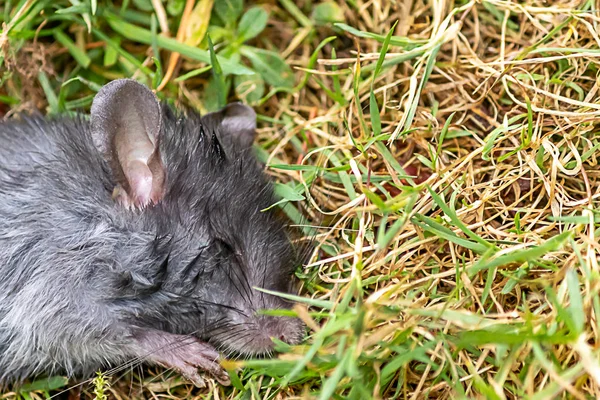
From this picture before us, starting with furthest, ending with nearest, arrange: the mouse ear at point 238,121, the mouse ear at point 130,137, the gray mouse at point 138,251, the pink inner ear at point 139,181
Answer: the mouse ear at point 238,121 → the pink inner ear at point 139,181 → the gray mouse at point 138,251 → the mouse ear at point 130,137

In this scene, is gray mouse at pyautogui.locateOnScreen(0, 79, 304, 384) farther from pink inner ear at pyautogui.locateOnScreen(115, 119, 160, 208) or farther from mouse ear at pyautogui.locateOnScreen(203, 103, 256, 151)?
mouse ear at pyautogui.locateOnScreen(203, 103, 256, 151)

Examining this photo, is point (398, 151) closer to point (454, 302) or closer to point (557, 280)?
point (454, 302)

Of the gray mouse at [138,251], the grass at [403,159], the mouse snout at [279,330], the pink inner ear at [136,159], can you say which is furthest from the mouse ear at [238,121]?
the mouse snout at [279,330]

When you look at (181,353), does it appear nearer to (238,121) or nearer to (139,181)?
(139,181)

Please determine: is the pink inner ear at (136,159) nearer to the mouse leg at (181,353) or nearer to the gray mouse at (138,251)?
the gray mouse at (138,251)

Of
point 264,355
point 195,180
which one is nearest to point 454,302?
point 264,355

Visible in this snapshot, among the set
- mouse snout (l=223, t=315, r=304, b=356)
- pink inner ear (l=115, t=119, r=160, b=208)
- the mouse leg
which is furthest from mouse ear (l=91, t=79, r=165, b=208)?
mouse snout (l=223, t=315, r=304, b=356)
